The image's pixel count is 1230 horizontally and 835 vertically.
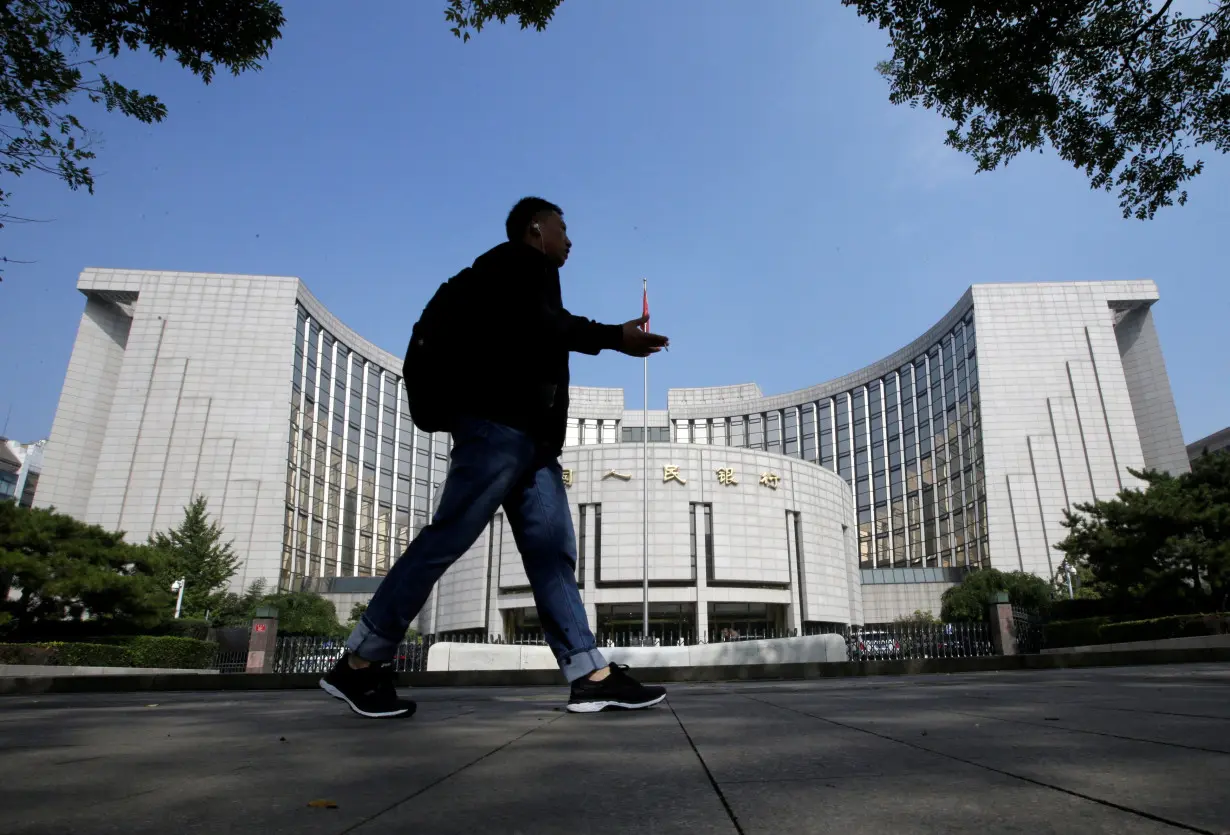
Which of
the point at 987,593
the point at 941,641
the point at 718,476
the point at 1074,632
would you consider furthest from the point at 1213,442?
the point at 941,641

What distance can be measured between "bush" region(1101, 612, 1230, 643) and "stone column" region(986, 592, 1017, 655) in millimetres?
3969

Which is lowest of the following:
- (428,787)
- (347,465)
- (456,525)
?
(428,787)

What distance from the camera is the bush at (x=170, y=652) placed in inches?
918

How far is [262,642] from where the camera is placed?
963 inches

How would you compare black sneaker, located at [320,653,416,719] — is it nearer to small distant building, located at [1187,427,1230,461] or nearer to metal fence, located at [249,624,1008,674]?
metal fence, located at [249,624,1008,674]

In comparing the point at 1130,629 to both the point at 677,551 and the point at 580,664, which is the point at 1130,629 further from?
the point at 677,551

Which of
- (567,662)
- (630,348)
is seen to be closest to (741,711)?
(567,662)

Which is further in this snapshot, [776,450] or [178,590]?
[776,450]

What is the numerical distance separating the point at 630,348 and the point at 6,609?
1020 inches

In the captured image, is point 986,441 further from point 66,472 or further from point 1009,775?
point 66,472

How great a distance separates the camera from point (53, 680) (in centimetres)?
865

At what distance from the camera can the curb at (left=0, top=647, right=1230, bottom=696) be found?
8.62m

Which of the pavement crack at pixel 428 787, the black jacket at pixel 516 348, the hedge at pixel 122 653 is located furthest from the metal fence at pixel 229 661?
the pavement crack at pixel 428 787

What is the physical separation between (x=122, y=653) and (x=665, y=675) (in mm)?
19353
